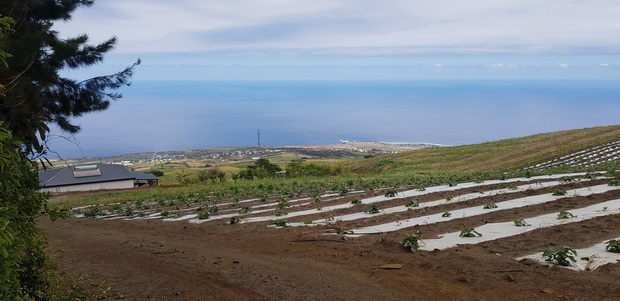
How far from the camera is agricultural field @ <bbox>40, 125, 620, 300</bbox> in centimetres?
507

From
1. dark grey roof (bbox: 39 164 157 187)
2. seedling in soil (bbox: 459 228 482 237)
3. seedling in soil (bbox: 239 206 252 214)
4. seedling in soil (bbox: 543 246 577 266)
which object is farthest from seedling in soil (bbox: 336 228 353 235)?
dark grey roof (bbox: 39 164 157 187)

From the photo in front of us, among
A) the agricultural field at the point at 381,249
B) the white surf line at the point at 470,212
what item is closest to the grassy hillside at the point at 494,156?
the white surf line at the point at 470,212

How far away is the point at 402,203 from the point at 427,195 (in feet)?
3.19

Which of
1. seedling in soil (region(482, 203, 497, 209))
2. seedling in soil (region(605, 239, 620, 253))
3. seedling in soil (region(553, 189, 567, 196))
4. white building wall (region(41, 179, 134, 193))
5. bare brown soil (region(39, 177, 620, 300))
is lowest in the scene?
white building wall (region(41, 179, 134, 193))

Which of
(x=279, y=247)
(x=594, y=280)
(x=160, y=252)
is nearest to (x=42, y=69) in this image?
(x=160, y=252)

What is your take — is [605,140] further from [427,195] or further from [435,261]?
[435,261]

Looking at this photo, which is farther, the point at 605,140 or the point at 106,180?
the point at 106,180

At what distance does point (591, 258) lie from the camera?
5.31 meters

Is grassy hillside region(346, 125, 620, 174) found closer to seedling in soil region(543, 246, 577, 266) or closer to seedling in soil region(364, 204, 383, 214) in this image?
seedling in soil region(364, 204, 383, 214)

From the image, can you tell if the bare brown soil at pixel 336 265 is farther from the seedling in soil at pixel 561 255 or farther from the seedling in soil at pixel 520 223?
the seedling in soil at pixel 520 223

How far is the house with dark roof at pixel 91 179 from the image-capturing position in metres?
35.4

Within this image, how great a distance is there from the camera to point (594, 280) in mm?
4781

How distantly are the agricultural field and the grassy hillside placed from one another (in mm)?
17176

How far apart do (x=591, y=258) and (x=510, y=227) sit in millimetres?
1595
